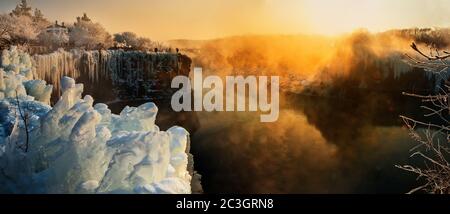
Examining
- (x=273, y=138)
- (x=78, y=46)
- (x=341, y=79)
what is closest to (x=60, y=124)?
(x=78, y=46)

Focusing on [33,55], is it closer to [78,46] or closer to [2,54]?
[2,54]

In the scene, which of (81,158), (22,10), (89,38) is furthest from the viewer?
(89,38)

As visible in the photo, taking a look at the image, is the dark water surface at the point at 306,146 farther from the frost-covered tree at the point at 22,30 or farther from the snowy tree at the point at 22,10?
the snowy tree at the point at 22,10

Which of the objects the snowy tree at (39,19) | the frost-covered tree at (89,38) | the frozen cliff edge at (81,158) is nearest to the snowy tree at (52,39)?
the frost-covered tree at (89,38)

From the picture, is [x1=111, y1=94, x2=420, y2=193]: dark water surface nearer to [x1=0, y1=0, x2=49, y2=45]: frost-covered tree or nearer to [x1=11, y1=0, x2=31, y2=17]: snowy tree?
[x1=0, y1=0, x2=49, y2=45]: frost-covered tree

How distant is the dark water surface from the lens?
706 centimetres

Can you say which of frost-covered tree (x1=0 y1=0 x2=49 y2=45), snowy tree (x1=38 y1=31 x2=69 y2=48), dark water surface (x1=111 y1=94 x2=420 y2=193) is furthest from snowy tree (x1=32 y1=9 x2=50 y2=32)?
dark water surface (x1=111 y1=94 x2=420 y2=193)

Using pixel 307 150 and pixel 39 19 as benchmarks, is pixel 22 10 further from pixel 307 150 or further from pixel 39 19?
pixel 307 150

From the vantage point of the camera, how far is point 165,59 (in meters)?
8.57

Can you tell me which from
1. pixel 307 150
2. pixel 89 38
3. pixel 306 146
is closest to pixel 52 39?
pixel 89 38

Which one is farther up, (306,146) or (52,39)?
(52,39)

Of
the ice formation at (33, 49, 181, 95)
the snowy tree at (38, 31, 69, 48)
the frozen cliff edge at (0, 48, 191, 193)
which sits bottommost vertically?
the frozen cliff edge at (0, 48, 191, 193)

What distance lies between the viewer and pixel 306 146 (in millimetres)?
8875

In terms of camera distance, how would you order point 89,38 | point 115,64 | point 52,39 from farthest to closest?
point 115,64, point 89,38, point 52,39
